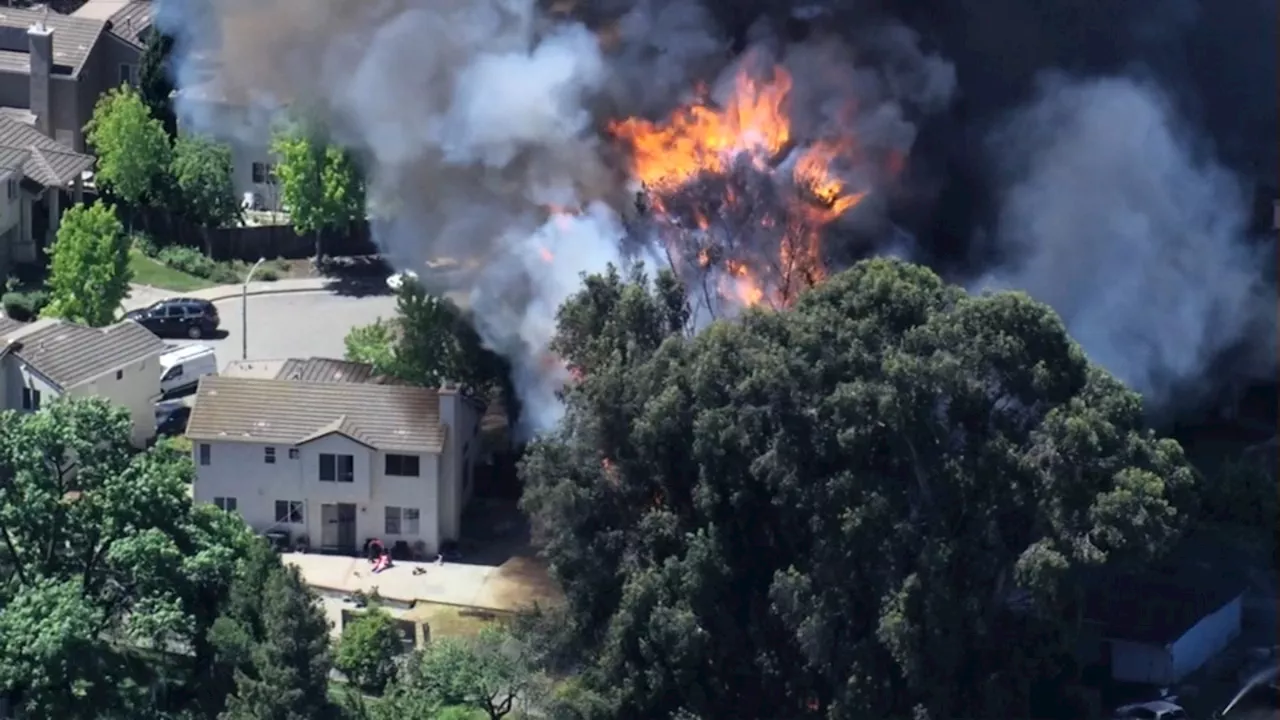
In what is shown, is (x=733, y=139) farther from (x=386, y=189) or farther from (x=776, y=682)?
(x=776, y=682)

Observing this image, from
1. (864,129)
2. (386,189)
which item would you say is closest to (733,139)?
(864,129)

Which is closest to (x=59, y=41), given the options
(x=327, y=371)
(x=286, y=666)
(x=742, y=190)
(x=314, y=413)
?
(x=327, y=371)

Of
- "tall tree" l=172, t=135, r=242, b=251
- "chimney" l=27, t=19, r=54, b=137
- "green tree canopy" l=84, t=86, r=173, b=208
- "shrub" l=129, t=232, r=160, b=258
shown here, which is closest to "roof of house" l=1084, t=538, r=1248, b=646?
"tall tree" l=172, t=135, r=242, b=251

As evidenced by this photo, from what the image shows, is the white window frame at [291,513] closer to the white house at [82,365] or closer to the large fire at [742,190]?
the white house at [82,365]

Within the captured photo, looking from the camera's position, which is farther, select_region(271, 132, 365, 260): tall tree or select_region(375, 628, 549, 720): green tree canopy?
select_region(271, 132, 365, 260): tall tree

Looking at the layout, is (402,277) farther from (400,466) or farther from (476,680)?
(476,680)

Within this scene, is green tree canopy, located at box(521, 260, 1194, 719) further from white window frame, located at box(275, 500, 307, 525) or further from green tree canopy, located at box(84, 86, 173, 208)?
green tree canopy, located at box(84, 86, 173, 208)
